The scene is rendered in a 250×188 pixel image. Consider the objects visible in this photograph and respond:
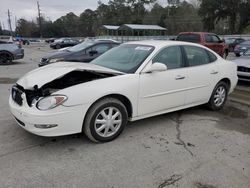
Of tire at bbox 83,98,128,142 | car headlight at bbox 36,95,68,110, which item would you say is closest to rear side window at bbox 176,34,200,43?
tire at bbox 83,98,128,142

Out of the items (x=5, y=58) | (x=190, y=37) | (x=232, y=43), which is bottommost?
(x=5, y=58)

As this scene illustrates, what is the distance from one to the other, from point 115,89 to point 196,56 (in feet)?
6.89

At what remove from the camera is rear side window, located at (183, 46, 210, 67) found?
190 inches

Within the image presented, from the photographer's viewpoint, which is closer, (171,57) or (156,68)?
(156,68)

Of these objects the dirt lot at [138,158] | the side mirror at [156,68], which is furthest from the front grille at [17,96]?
the side mirror at [156,68]

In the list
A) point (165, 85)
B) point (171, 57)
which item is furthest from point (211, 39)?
point (165, 85)

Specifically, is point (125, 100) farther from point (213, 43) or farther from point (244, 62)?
point (213, 43)

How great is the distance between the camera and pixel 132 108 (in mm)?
4012

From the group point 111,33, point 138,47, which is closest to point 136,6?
point 111,33

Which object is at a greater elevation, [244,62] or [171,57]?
[171,57]

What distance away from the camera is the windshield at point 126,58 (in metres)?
4.20

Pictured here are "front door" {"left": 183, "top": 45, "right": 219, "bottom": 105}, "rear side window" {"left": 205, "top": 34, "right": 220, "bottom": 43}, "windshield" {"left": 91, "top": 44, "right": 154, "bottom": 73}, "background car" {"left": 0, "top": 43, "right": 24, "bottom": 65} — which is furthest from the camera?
"rear side window" {"left": 205, "top": 34, "right": 220, "bottom": 43}

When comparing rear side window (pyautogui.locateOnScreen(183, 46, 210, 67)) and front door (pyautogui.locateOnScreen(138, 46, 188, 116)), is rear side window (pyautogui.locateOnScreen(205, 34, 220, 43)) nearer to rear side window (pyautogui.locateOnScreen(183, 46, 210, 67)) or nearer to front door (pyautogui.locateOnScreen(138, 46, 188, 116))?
rear side window (pyautogui.locateOnScreen(183, 46, 210, 67))

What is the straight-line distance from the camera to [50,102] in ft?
11.0
